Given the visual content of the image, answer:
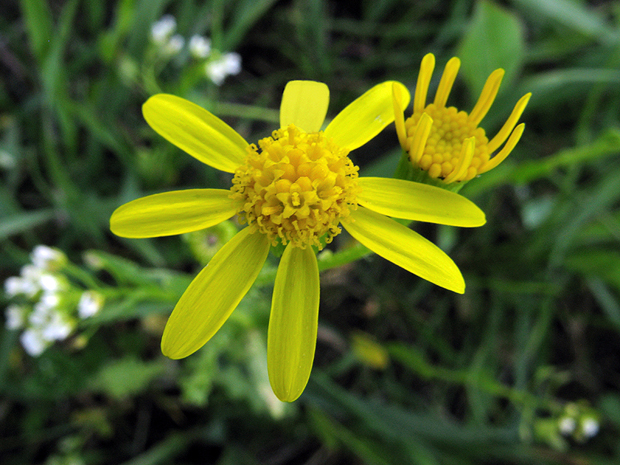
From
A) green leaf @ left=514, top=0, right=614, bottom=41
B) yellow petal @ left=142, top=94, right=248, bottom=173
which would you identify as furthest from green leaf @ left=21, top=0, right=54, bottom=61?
green leaf @ left=514, top=0, right=614, bottom=41

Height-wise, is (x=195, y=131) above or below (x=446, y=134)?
above

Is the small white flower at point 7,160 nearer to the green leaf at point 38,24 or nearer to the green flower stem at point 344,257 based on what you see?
the green leaf at point 38,24

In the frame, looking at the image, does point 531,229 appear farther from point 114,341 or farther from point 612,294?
point 114,341

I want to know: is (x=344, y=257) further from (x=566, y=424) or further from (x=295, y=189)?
(x=566, y=424)

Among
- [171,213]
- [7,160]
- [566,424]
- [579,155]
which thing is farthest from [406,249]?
[7,160]

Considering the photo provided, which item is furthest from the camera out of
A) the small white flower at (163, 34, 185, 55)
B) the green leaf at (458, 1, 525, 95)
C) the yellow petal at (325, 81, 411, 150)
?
the green leaf at (458, 1, 525, 95)

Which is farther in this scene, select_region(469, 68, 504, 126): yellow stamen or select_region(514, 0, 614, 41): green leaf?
select_region(514, 0, 614, 41): green leaf

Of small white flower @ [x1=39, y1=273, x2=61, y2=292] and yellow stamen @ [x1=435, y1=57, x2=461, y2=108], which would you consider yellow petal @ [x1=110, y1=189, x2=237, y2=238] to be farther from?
small white flower @ [x1=39, y1=273, x2=61, y2=292]
